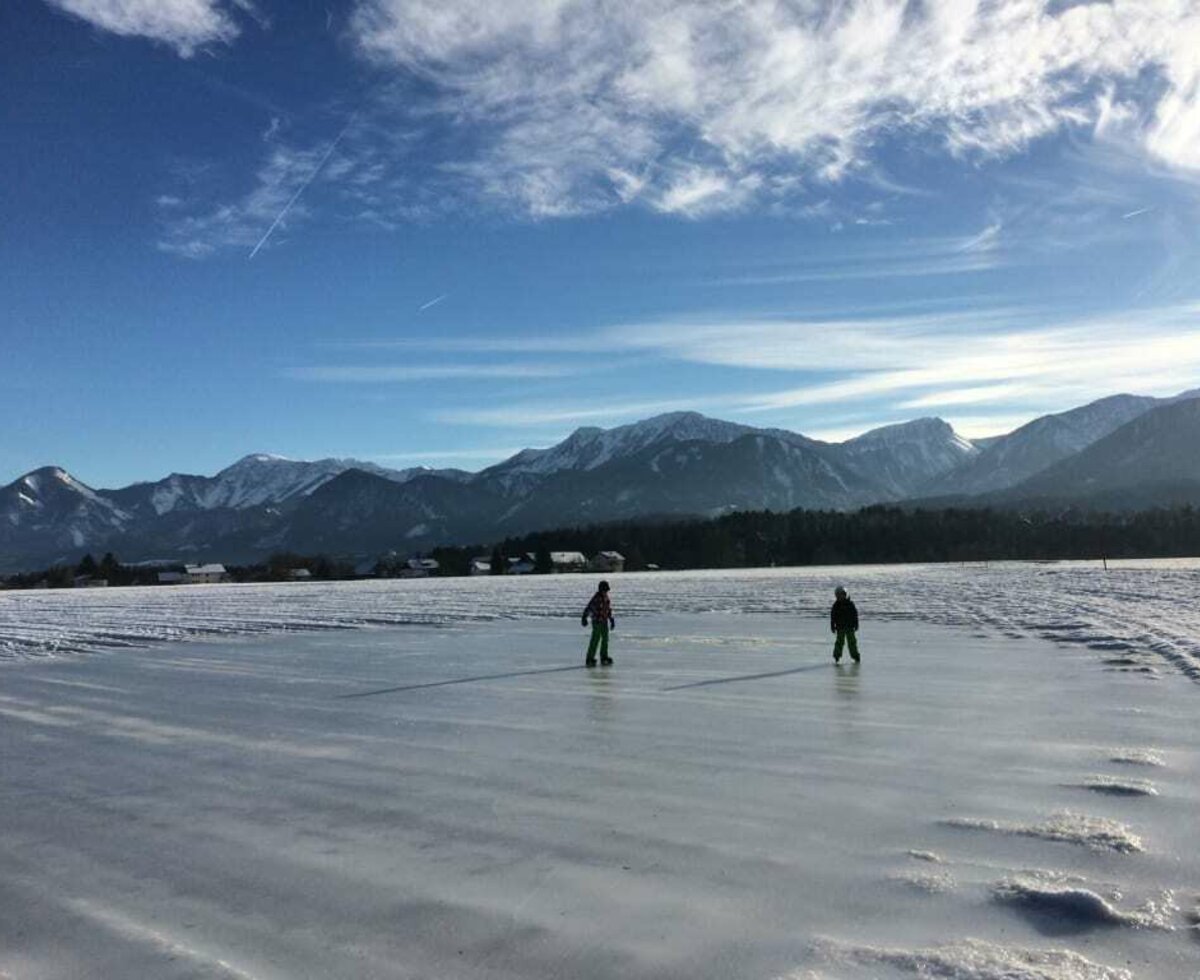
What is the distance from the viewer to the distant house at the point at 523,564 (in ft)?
361

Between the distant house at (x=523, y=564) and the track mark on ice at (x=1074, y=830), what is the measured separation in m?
102

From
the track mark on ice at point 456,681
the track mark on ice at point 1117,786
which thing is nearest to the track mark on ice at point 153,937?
the track mark on ice at point 1117,786

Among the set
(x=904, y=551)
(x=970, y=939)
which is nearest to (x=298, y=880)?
(x=970, y=939)

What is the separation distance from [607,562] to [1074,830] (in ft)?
351

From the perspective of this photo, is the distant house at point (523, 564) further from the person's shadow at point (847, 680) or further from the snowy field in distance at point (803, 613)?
the person's shadow at point (847, 680)

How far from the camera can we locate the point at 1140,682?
1188 centimetres

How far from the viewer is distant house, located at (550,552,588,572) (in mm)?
107312

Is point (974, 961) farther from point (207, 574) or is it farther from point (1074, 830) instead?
point (207, 574)

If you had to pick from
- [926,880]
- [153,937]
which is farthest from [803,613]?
[153,937]

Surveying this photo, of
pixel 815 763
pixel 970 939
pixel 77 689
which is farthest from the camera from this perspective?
pixel 77 689

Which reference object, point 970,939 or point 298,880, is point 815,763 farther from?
point 298,880

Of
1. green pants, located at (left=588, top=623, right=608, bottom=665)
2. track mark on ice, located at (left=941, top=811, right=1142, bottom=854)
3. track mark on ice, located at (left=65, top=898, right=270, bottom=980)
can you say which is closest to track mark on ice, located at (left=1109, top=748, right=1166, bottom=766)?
track mark on ice, located at (left=941, top=811, right=1142, bottom=854)

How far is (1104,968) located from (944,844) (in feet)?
5.40

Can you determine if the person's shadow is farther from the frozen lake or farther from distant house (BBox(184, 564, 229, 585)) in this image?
distant house (BBox(184, 564, 229, 585))
